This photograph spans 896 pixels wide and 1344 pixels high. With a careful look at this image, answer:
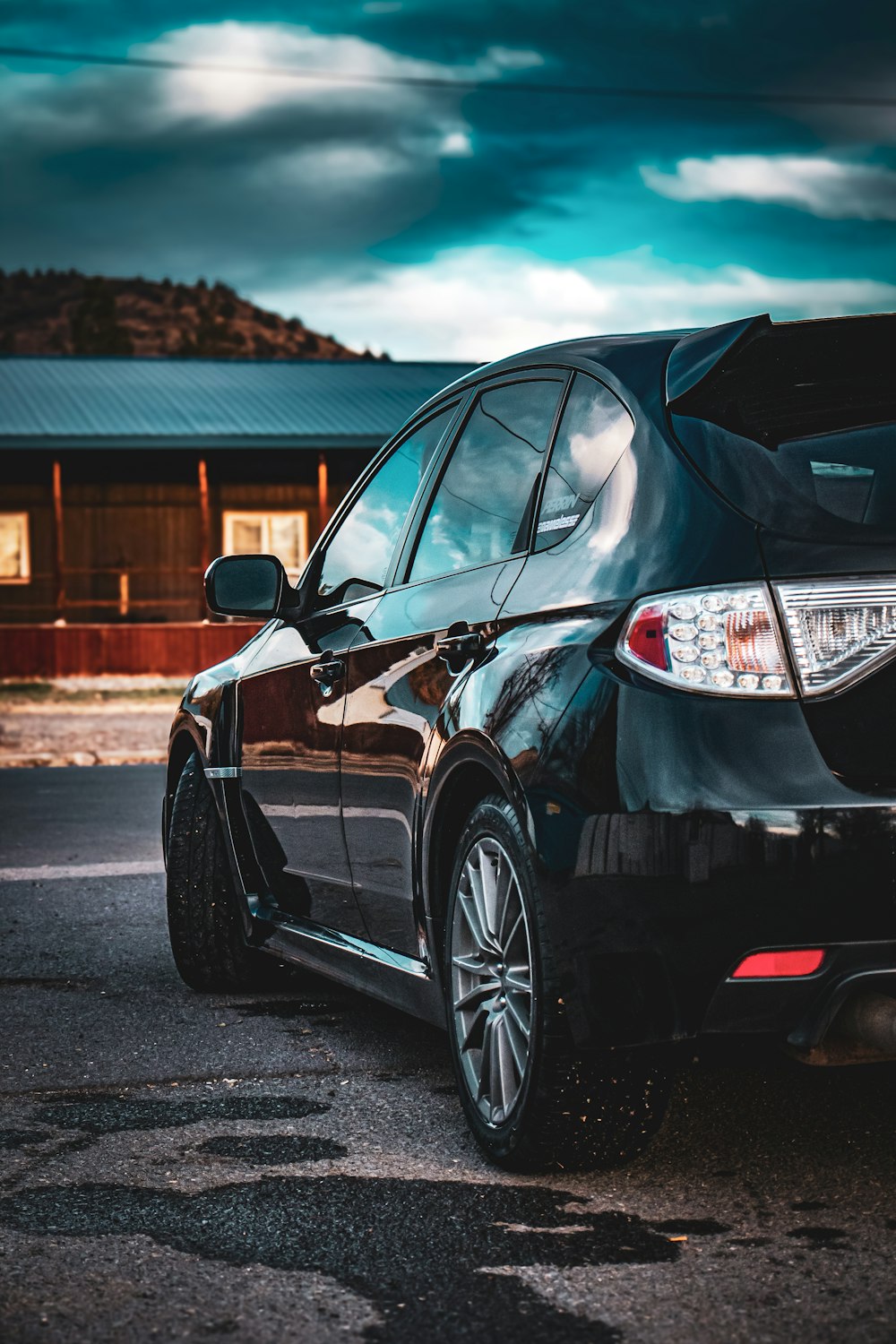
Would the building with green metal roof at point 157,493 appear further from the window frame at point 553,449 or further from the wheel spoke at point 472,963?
the wheel spoke at point 472,963

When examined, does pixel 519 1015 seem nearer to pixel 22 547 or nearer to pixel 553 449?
pixel 553 449

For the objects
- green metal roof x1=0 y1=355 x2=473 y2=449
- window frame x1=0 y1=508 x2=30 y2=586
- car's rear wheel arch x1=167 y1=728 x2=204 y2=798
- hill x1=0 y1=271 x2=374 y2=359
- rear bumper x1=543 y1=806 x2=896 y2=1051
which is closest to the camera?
rear bumper x1=543 y1=806 x2=896 y2=1051

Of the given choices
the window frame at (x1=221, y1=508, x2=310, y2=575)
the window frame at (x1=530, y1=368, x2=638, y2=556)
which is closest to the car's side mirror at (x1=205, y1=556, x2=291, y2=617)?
the window frame at (x1=530, y1=368, x2=638, y2=556)

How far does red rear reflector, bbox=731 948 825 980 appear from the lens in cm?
296

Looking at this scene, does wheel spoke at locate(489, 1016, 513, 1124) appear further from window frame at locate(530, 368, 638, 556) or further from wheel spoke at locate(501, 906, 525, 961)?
window frame at locate(530, 368, 638, 556)

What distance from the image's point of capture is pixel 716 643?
9.95 feet

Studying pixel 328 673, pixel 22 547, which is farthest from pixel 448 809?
pixel 22 547

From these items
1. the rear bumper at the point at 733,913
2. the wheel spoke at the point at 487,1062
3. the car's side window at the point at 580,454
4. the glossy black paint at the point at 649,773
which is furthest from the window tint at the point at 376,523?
the rear bumper at the point at 733,913

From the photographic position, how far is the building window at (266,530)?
103ft

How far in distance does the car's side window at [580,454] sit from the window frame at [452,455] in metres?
0.03

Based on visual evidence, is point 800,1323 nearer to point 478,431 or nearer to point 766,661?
point 766,661

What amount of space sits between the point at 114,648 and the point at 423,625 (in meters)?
23.7

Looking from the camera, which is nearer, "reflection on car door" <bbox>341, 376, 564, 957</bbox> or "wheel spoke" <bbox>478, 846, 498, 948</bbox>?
"wheel spoke" <bbox>478, 846, 498, 948</bbox>

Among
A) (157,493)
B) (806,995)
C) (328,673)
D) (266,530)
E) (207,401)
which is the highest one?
(207,401)
